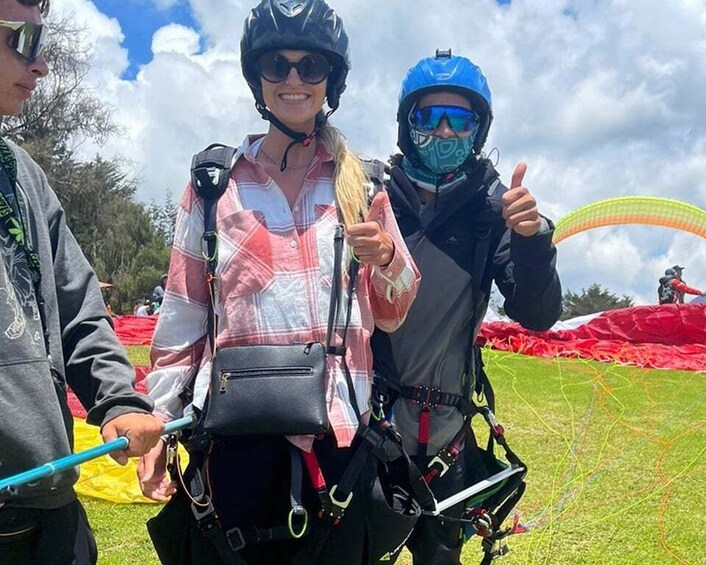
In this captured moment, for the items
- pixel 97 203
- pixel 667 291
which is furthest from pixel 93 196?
pixel 667 291

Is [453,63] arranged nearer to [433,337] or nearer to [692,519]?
[433,337]

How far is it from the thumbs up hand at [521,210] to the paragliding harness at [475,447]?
0.77ft

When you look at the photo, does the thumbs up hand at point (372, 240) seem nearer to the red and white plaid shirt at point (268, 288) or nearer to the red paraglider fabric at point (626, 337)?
the red and white plaid shirt at point (268, 288)

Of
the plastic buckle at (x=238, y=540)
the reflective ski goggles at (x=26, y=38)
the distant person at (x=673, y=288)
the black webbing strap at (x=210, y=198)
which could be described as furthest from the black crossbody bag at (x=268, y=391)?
the distant person at (x=673, y=288)

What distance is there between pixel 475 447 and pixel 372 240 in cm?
123

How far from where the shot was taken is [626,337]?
13727 mm

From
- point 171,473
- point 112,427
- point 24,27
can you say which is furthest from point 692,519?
point 24,27

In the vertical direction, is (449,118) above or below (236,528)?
above

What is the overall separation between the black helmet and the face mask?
21.0 inches

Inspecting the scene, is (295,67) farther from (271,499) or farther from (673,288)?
(673,288)

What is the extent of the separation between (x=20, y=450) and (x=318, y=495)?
2.51ft

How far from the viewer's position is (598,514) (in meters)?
4.95

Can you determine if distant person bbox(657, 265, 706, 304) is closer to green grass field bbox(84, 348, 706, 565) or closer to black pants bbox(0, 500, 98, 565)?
green grass field bbox(84, 348, 706, 565)

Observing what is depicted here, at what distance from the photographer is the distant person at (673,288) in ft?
51.8
